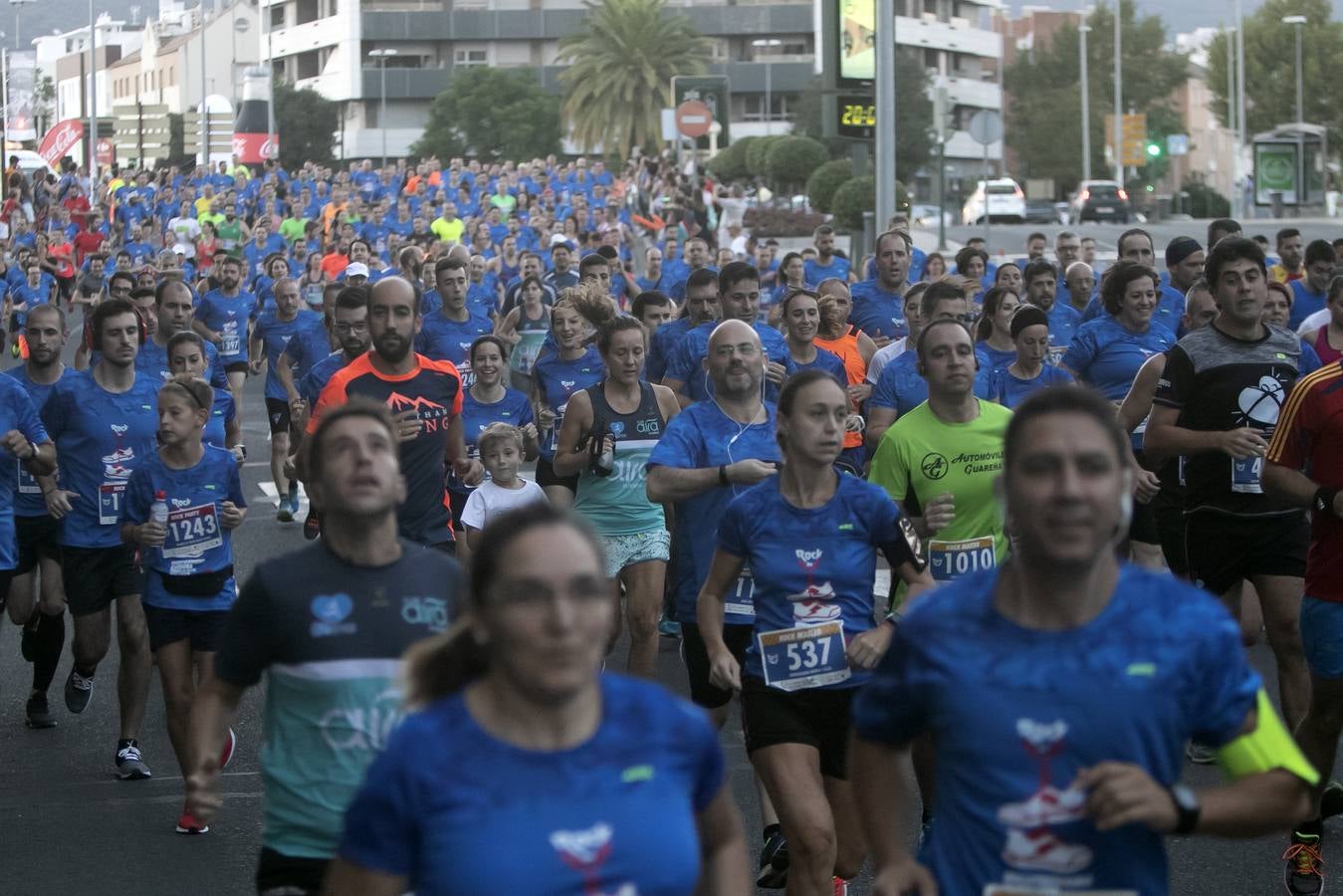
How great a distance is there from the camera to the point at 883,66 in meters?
23.7

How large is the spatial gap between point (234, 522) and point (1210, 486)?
3.74 m

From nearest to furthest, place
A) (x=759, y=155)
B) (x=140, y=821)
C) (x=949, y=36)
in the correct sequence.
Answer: (x=140, y=821) < (x=759, y=155) < (x=949, y=36)

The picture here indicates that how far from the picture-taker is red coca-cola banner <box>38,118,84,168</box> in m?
52.2

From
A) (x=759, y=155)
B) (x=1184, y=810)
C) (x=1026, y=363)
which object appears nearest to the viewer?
(x=1184, y=810)

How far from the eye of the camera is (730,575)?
6383 mm

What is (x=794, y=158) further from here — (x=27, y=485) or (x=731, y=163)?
(x=27, y=485)

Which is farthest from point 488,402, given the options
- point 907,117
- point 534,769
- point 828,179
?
point 907,117

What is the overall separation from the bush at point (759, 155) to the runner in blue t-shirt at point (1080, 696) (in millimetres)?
60286

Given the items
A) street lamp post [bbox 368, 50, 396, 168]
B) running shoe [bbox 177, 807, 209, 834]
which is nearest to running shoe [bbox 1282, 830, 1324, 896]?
running shoe [bbox 177, 807, 209, 834]

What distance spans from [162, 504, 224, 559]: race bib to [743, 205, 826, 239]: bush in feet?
152

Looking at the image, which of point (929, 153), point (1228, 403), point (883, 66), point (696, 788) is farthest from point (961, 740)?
point (929, 153)

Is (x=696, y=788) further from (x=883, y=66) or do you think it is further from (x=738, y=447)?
(x=883, y=66)

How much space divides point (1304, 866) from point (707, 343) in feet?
15.8

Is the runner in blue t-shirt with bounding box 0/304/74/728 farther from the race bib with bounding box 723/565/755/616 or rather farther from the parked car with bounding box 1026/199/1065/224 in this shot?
the parked car with bounding box 1026/199/1065/224
